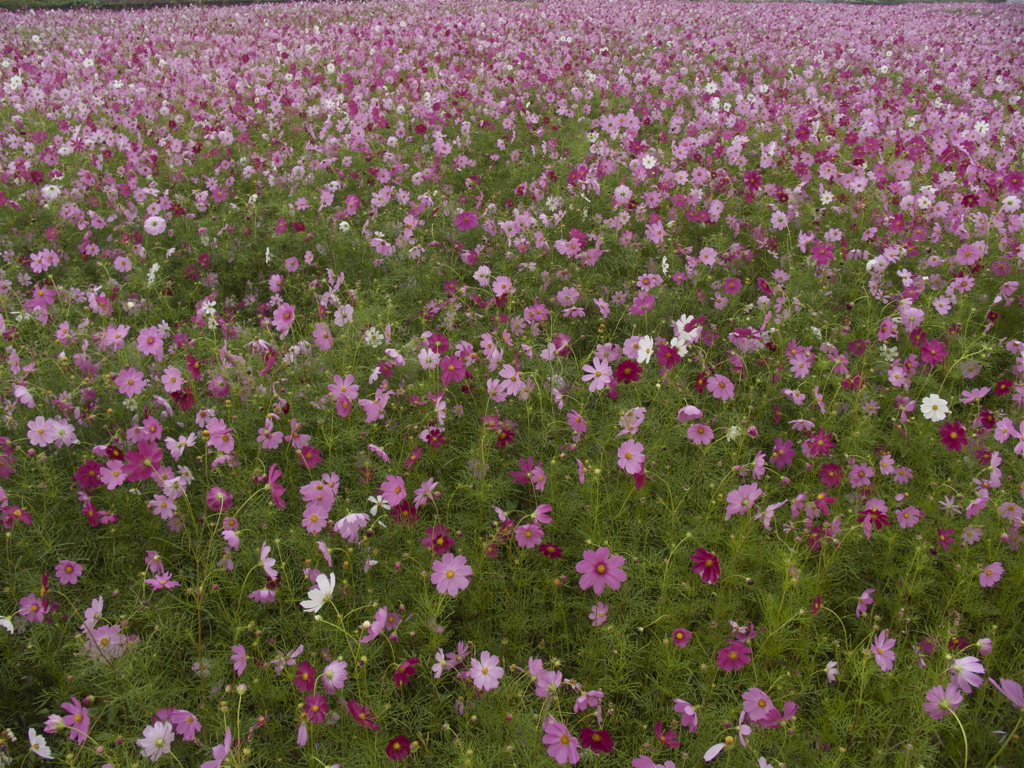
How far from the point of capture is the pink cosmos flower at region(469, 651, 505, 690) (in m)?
1.79

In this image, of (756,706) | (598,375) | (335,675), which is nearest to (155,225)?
(598,375)

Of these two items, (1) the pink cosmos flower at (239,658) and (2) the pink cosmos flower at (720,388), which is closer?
(1) the pink cosmos flower at (239,658)

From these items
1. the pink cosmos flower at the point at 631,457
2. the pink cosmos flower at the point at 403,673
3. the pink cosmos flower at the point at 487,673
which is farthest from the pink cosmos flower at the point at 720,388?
the pink cosmos flower at the point at 403,673

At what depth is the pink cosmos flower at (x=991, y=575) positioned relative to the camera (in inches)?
84.3

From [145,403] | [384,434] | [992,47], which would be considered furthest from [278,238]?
[992,47]

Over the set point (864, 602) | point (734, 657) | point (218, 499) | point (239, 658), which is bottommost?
point (864, 602)

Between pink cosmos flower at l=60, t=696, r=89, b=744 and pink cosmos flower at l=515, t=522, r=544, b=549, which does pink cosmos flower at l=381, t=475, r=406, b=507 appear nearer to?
pink cosmos flower at l=515, t=522, r=544, b=549

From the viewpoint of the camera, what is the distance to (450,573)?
1936 mm

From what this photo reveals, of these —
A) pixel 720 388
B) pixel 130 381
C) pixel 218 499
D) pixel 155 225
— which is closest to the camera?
pixel 218 499

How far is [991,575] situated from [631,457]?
1.29 m

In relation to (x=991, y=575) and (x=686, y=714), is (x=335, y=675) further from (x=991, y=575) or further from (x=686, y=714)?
(x=991, y=575)

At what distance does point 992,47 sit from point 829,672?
13320 mm

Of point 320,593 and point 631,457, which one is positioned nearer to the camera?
point 320,593

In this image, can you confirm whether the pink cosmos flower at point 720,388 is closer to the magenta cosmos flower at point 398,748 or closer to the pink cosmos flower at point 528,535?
the pink cosmos flower at point 528,535
